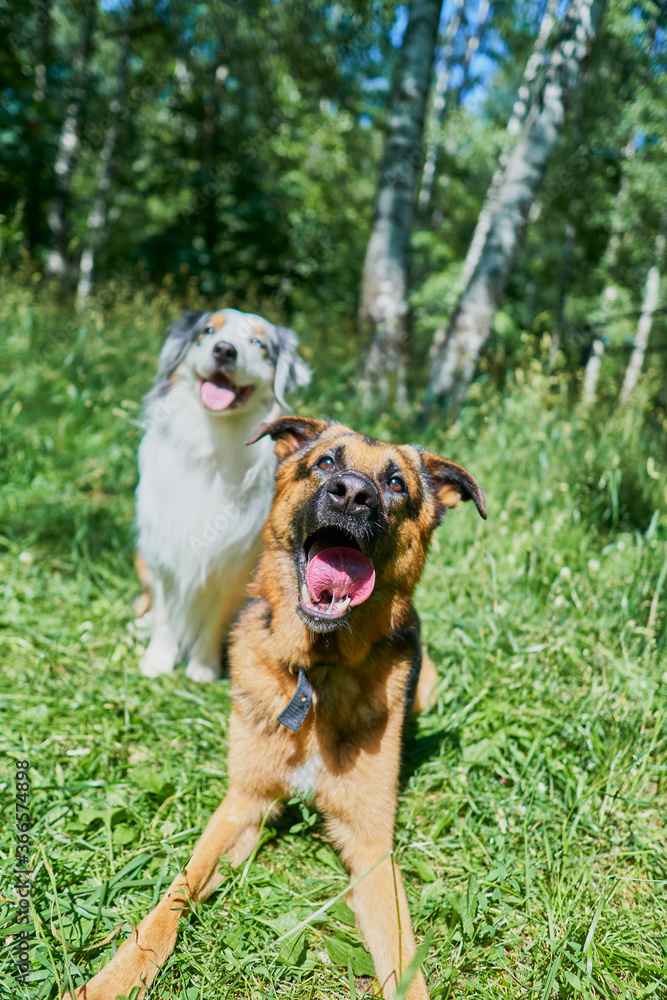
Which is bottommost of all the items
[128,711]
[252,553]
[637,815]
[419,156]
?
[128,711]

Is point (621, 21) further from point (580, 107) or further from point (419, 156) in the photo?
point (419, 156)

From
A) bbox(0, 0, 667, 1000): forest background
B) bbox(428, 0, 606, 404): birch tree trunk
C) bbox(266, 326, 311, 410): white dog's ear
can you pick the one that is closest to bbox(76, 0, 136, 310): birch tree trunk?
bbox(0, 0, 667, 1000): forest background

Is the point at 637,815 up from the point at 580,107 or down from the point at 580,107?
down

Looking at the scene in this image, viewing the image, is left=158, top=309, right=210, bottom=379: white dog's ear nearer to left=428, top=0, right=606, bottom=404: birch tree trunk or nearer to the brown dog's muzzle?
the brown dog's muzzle

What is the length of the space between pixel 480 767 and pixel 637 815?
649 millimetres

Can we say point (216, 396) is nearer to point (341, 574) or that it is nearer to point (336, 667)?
point (341, 574)

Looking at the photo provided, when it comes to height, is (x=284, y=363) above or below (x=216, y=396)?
above

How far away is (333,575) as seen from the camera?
6.97 feet

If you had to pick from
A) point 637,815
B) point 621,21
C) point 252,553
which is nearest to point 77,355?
point 252,553

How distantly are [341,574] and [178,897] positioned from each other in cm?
121

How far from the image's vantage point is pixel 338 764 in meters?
2.15

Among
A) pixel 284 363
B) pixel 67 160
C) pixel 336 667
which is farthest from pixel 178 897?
pixel 67 160

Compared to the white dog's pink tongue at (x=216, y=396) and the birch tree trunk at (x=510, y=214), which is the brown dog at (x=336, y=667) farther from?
the birch tree trunk at (x=510, y=214)

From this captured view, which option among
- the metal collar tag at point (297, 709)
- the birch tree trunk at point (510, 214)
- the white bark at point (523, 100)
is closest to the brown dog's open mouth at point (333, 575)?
the metal collar tag at point (297, 709)
